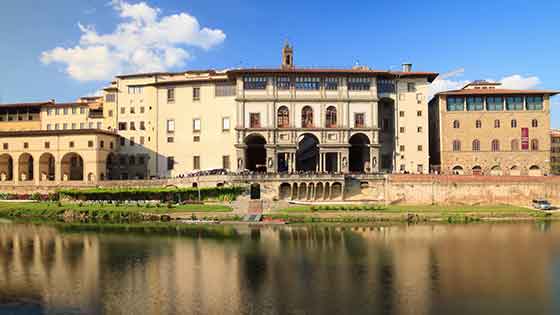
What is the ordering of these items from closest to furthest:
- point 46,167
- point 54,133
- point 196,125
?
point 196,125 → point 54,133 → point 46,167

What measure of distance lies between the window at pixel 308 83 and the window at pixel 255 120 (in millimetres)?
7363

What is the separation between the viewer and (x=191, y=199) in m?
63.8

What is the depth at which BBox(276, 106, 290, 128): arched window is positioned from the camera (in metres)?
71.1

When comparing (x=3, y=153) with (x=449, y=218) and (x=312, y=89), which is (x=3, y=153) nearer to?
(x=312, y=89)

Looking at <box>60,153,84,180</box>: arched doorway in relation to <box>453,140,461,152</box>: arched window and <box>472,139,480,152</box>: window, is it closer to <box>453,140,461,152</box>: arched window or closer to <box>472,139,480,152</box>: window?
<box>453,140,461,152</box>: arched window

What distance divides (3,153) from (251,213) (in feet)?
150

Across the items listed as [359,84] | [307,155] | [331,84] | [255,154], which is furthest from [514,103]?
[255,154]

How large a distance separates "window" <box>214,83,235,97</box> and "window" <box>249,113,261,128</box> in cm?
609

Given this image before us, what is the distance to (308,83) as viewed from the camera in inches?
2808

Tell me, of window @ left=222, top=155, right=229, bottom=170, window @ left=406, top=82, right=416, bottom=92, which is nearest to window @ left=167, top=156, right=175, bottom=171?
window @ left=222, top=155, right=229, bottom=170

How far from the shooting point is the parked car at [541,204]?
209 feet

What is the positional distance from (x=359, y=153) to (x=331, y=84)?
12346 millimetres

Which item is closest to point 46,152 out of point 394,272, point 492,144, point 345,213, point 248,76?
point 248,76

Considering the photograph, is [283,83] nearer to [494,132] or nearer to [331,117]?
[331,117]
